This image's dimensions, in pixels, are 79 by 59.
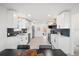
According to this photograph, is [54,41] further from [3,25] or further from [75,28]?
[3,25]

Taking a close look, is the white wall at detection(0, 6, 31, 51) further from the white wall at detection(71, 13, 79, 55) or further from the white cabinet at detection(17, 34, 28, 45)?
the white wall at detection(71, 13, 79, 55)

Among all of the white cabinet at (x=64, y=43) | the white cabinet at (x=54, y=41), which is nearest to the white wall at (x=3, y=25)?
the white cabinet at (x=54, y=41)

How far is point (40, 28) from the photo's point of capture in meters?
2.35

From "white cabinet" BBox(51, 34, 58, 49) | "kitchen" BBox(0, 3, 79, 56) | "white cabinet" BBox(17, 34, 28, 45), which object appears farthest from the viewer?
"white cabinet" BBox(51, 34, 58, 49)

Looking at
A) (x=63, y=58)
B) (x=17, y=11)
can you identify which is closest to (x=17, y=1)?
(x=63, y=58)

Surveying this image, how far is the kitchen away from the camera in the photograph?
2072 mm

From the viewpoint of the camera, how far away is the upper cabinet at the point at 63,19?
2.17m

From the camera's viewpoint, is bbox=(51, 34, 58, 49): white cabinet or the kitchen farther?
bbox=(51, 34, 58, 49): white cabinet

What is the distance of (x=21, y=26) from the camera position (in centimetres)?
220

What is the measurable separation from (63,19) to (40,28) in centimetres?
59

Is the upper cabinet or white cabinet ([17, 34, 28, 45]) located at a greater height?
the upper cabinet

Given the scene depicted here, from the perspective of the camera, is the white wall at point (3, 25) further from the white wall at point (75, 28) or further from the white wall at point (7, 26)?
the white wall at point (75, 28)

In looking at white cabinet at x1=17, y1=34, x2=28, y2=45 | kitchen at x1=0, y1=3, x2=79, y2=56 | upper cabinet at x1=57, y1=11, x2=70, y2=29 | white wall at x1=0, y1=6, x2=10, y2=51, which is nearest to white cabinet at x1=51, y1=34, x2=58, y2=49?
kitchen at x1=0, y1=3, x2=79, y2=56

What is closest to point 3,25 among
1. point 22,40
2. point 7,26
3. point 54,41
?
point 7,26
